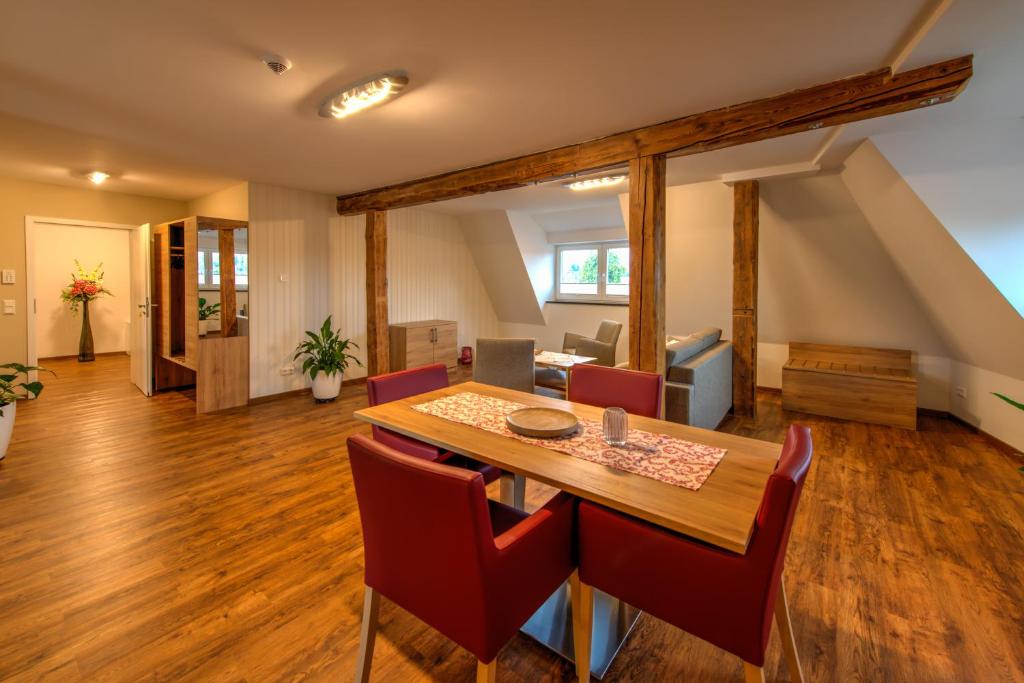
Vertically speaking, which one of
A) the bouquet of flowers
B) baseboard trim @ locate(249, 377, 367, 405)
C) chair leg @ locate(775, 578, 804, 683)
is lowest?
chair leg @ locate(775, 578, 804, 683)

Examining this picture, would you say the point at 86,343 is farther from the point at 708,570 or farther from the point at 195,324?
the point at 708,570

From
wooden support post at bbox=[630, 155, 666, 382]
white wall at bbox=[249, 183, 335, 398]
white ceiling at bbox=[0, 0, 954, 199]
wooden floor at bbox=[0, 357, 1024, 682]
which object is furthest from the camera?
white wall at bbox=[249, 183, 335, 398]

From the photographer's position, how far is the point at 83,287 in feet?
21.5

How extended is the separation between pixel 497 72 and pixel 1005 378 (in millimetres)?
4518

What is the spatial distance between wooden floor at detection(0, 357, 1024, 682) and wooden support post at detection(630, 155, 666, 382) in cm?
124

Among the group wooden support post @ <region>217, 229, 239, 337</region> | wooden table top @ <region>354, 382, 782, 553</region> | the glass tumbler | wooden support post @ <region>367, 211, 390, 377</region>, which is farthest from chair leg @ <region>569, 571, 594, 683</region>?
wooden support post @ <region>217, 229, 239, 337</region>

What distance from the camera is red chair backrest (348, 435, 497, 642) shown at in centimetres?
109

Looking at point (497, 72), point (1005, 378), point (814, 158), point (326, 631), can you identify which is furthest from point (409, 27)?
point (1005, 378)

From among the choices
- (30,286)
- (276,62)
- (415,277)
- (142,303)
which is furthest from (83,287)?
(276,62)

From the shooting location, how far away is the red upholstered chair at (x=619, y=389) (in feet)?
7.13

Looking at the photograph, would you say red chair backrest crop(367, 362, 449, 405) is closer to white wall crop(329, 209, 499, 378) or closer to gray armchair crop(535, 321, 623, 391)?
gray armchair crop(535, 321, 623, 391)

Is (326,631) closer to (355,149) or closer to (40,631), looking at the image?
(40,631)

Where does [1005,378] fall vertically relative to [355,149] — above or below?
below

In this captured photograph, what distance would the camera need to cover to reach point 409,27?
6.08ft
